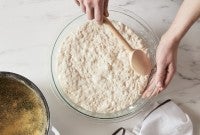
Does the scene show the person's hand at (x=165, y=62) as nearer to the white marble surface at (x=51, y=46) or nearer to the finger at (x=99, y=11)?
the white marble surface at (x=51, y=46)

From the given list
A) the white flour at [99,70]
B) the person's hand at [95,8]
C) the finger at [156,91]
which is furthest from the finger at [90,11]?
the finger at [156,91]

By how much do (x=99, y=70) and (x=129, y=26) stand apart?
158 millimetres

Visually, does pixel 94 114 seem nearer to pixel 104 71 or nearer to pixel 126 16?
pixel 104 71

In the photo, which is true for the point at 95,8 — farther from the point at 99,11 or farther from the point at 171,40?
the point at 171,40

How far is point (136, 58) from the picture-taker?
1.19 m

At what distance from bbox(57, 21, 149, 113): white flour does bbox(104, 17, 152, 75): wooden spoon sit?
35 millimetres

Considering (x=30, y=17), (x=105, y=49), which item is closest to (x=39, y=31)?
(x=30, y=17)

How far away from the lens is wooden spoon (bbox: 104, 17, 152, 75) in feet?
3.89

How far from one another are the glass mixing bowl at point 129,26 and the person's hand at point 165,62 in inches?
2.4

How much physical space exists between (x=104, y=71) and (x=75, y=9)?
0.21 meters

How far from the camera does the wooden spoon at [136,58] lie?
1187 mm

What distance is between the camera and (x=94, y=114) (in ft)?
3.96

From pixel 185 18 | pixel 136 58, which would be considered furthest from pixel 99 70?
pixel 185 18

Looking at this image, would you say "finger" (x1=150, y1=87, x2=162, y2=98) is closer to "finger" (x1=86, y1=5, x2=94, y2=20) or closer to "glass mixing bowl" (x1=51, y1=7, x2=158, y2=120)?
"glass mixing bowl" (x1=51, y1=7, x2=158, y2=120)
